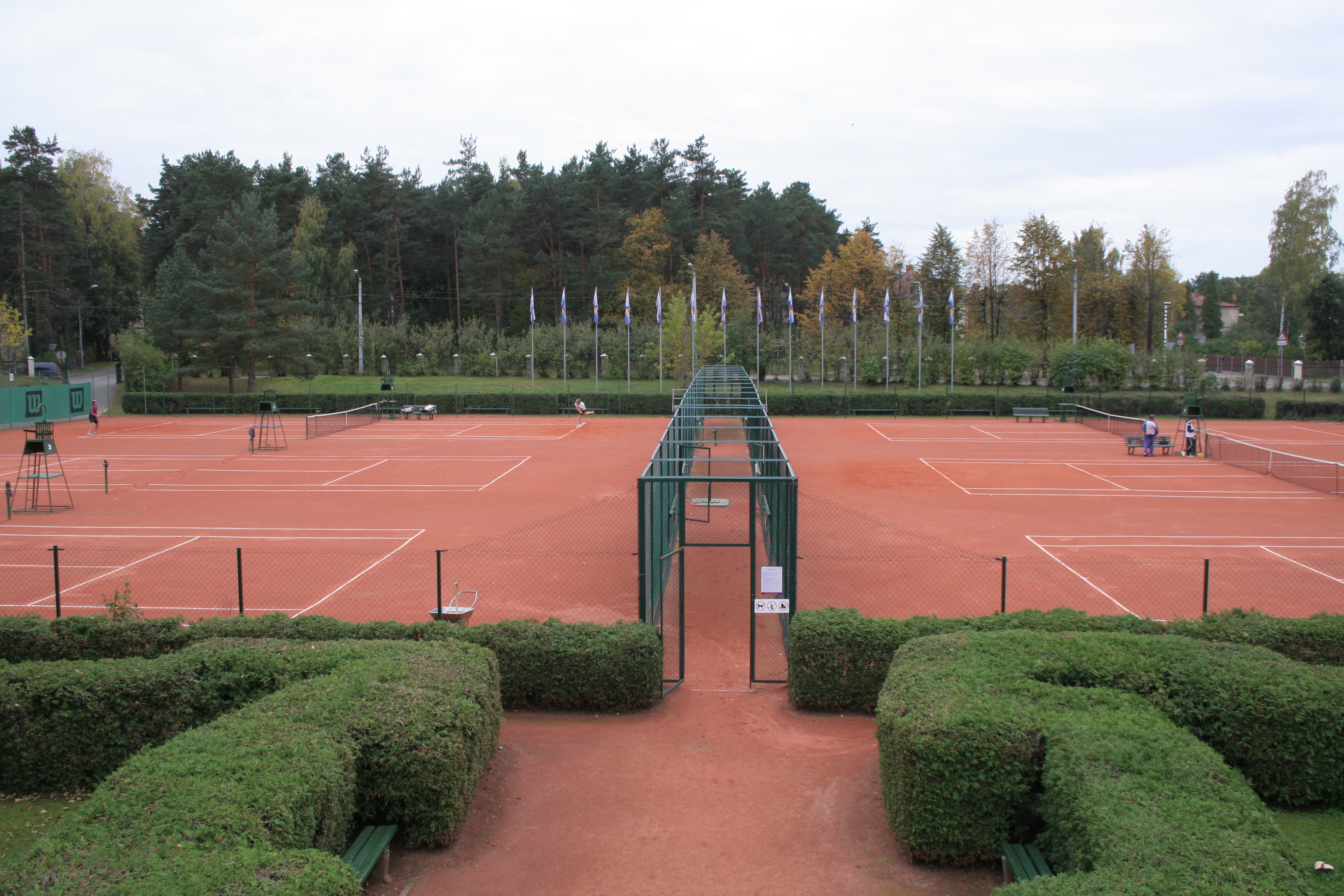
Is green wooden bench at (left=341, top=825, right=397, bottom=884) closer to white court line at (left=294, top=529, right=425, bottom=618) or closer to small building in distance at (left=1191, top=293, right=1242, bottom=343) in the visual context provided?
white court line at (left=294, top=529, right=425, bottom=618)

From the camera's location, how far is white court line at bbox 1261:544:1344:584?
17281mm

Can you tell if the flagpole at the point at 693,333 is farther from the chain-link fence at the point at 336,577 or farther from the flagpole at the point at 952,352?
the chain-link fence at the point at 336,577

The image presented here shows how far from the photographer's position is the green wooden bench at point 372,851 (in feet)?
23.8

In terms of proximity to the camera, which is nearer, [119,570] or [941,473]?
[119,570]

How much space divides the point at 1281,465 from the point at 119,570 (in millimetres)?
33247

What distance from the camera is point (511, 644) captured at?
11102 millimetres

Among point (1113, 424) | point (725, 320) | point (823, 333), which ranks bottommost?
point (1113, 424)

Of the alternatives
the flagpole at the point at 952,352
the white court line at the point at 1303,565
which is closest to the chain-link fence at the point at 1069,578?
the white court line at the point at 1303,565

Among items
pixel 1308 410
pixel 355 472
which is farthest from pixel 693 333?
pixel 1308 410

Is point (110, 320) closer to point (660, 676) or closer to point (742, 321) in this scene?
point (742, 321)

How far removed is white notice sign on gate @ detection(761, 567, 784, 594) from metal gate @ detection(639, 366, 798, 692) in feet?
0.04

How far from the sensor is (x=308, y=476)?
30922 millimetres

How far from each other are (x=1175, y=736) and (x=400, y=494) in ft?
75.5

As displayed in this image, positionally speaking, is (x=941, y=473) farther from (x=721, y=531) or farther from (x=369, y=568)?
(x=369, y=568)
